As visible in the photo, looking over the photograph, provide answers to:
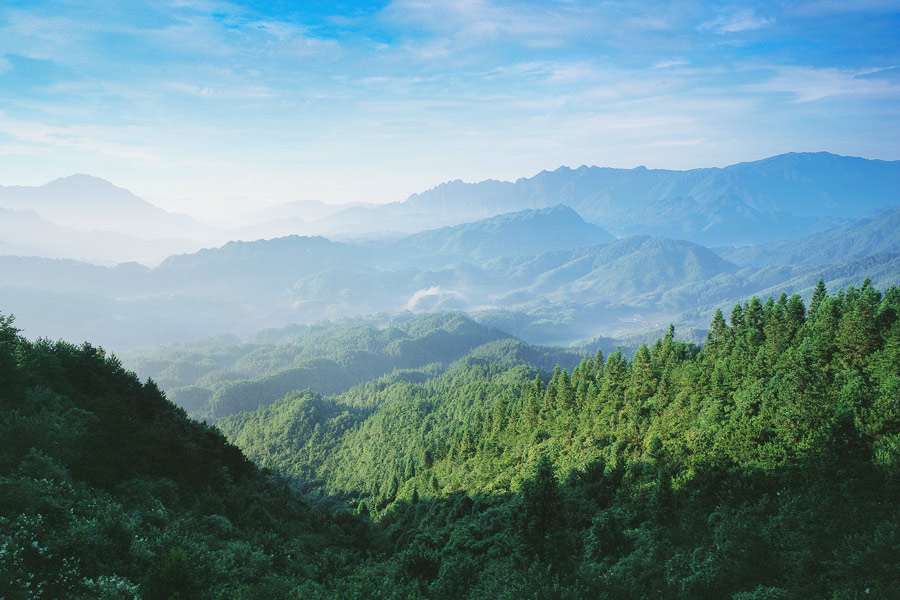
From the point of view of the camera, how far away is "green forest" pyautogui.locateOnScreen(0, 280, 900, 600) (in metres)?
21.9

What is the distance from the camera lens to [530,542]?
35.2 metres

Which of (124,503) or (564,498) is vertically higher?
(124,503)

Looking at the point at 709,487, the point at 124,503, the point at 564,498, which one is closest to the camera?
the point at 124,503

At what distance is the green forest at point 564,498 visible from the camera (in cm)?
2191

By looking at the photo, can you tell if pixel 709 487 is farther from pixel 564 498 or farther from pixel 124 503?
pixel 124 503

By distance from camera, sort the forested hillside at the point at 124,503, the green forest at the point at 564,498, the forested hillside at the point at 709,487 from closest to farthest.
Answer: the forested hillside at the point at 124,503, the green forest at the point at 564,498, the forested hillside at the point at 709,487

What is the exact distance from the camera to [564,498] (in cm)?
4056

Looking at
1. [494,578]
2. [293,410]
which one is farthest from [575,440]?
[293,410]

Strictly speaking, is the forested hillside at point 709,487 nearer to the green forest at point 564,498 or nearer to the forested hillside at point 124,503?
the green forest at point 564,498

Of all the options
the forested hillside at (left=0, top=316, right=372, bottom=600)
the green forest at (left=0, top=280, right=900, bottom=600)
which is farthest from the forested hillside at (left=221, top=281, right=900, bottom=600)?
the forested hillside at (left=0, top=316, right=372, bottom=600)

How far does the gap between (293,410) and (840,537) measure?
17679 cm

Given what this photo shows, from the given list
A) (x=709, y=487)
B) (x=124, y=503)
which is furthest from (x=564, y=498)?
(x=124, y=503)

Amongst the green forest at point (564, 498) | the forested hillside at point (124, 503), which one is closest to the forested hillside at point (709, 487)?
the green forest at point (564, 498)

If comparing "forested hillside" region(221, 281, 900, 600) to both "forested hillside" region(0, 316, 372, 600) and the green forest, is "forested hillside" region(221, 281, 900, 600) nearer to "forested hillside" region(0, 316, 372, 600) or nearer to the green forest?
the green forest
